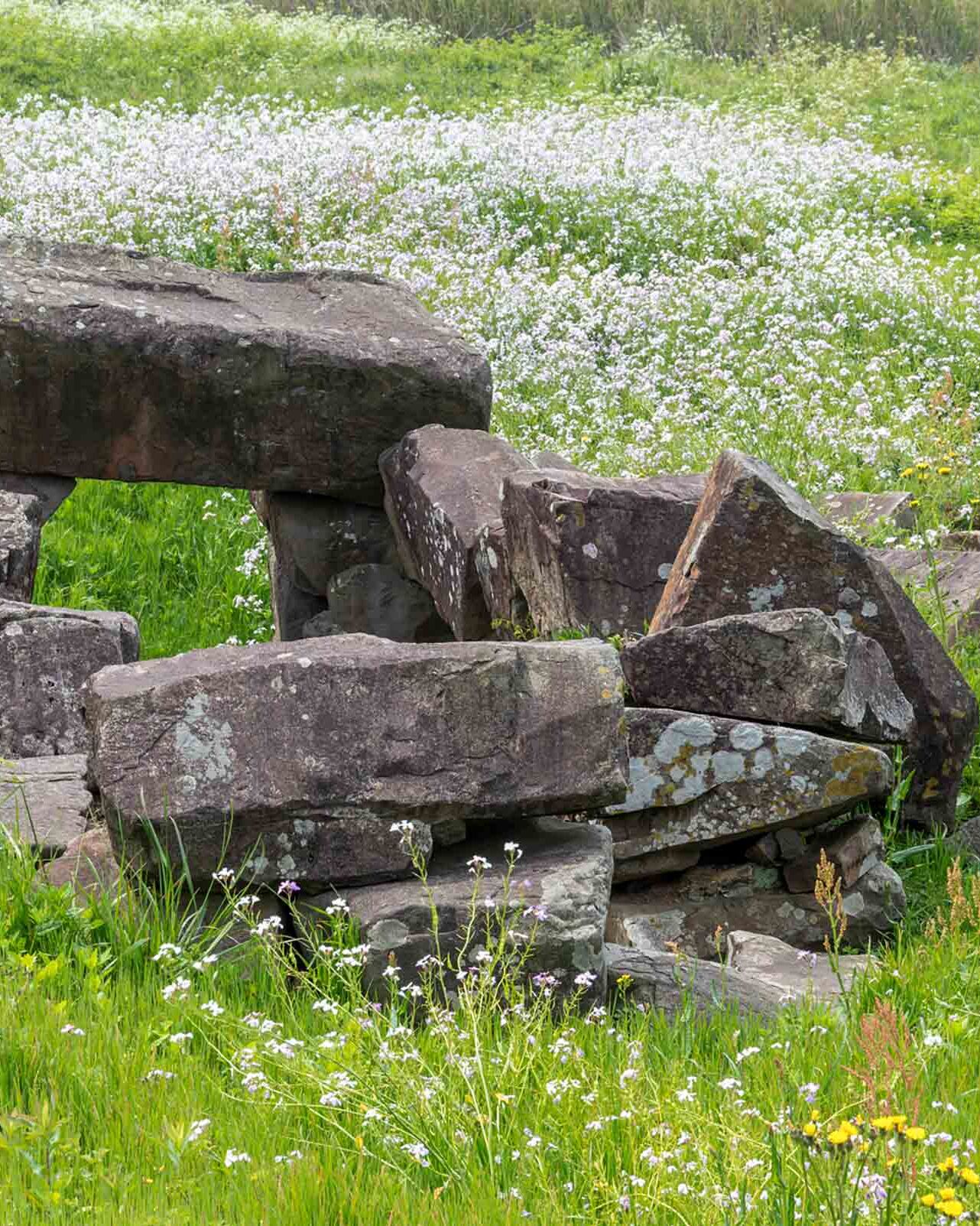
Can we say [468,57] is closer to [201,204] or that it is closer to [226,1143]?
[201,204]

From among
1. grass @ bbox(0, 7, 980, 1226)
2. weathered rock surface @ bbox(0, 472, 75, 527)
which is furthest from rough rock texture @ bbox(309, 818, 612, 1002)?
weathered rock surface @ bbox(0, 472, 75, 527)

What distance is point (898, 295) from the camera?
13.6 m

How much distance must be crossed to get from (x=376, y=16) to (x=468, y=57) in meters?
3.50

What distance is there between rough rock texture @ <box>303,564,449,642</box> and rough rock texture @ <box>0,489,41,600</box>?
1.75 meters

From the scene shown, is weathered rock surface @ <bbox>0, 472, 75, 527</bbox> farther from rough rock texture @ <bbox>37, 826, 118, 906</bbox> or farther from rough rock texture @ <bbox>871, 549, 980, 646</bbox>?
rough rock texture @ <bbox>871, 549, 980, 646</bbox>

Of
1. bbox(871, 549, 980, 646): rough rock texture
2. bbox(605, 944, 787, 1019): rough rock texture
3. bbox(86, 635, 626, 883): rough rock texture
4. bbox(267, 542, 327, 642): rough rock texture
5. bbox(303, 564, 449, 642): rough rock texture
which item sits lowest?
bbox(267, 542, 327, 642): rough rock texture

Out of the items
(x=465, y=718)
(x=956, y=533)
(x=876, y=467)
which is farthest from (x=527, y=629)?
(x=876, y=467)

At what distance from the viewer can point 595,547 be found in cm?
616

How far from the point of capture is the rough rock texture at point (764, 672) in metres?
5.39

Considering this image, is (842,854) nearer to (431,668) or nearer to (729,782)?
(729,782)

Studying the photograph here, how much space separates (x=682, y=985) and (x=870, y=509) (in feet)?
16.5

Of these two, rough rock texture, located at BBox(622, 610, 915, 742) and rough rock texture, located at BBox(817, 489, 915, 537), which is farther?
rough rock texture, located at BBox(817, 489, 915, 537)

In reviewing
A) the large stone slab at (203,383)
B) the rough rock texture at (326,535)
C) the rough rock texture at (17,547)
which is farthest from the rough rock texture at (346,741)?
the rough rock texture at (326,535)

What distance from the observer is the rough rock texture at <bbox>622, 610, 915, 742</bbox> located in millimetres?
5395
